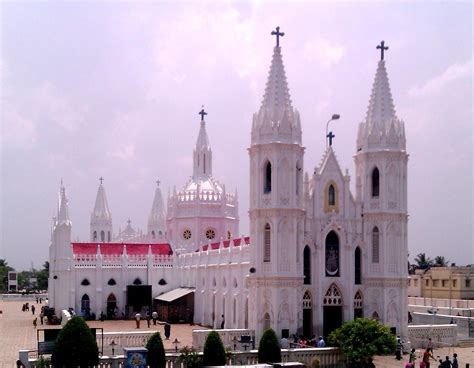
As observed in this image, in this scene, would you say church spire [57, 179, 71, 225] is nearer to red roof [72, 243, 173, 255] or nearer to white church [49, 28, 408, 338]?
red roof [72, 243, 173, 255]

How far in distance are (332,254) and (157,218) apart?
48.9 meters

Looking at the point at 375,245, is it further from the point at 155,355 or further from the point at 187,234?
the point at 187,234

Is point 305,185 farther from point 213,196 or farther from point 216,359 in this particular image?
point 213,196

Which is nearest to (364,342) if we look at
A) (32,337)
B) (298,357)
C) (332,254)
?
(298,357)

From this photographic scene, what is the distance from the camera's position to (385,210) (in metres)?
46.0

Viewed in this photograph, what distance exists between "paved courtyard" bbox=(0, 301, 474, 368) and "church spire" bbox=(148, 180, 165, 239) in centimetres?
2038

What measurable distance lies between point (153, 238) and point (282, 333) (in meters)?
48.7

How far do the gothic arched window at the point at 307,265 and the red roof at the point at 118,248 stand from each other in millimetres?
30403

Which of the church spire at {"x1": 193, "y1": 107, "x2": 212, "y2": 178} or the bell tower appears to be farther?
the church spire at {"x1": 193, "y1": 107, "x2": 212, "y2": 178}

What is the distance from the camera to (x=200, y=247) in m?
71.8

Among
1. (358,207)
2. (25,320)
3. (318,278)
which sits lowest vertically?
(25,320)

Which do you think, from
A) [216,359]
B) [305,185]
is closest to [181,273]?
[305,185]

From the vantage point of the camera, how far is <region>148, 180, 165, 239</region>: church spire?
91.8 meters

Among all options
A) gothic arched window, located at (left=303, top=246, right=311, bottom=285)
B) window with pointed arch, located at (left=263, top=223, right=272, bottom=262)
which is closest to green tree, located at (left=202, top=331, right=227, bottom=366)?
window with pointed arch, located at (left=263, top=223, right=272, bottom=262)
